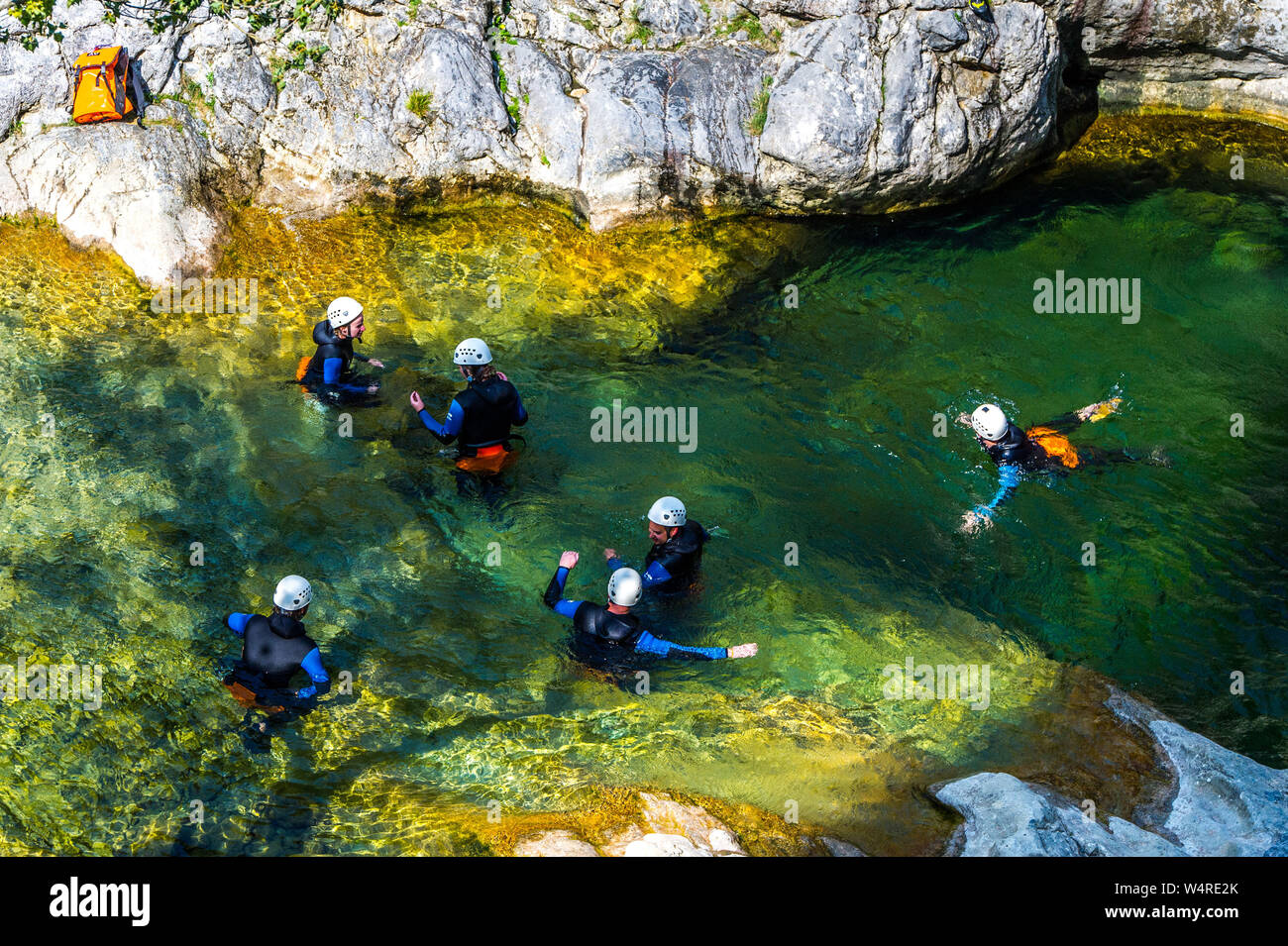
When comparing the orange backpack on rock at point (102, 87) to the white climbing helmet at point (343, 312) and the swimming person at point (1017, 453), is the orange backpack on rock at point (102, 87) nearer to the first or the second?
the white climbing helmet at point (343, 312)

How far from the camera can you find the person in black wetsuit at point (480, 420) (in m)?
10.4

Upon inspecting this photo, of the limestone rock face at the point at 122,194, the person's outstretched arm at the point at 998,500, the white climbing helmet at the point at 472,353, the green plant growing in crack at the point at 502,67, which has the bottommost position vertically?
the person's outstretched arm at the point at 998,500

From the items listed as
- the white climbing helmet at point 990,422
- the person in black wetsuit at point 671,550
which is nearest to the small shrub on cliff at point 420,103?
the person in black wetsuit at point 671,550

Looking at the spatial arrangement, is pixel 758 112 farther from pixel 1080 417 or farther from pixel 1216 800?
pixel 1216 800

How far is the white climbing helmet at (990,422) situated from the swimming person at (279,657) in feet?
22.1

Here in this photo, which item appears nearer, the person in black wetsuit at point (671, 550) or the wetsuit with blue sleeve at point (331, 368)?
the person in black wetsuit at point (671, 550)

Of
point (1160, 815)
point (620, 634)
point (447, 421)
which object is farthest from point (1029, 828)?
point (447, 421)

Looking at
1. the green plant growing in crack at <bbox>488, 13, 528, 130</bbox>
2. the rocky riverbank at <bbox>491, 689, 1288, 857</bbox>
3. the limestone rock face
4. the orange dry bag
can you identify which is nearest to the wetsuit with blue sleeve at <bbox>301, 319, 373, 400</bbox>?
the limestone rock face

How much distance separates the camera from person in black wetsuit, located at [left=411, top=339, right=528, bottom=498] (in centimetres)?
1044

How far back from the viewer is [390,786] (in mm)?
7934

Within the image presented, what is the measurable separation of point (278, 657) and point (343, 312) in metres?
4.31

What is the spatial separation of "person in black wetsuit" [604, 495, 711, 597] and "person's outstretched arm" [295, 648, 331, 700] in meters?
2.63

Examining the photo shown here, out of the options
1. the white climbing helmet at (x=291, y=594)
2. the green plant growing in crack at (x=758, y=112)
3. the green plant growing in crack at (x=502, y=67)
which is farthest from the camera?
the green plant growing in crack at (x=502, y=67)

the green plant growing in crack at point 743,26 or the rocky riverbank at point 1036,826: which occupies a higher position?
the green plant growing in crack at point 743,26
